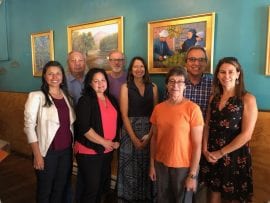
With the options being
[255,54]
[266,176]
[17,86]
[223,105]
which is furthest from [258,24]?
[17,86]

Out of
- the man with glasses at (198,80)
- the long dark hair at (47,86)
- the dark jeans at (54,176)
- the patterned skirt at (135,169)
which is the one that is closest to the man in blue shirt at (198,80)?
the man with glasses at (198,80)

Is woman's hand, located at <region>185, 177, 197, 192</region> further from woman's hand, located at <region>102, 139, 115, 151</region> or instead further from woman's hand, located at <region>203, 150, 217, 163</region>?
woman's hand, located at <region>102, 139, 115, 151</region>

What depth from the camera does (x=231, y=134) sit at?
1775 mm

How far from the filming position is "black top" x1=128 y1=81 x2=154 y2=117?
225 centimetres

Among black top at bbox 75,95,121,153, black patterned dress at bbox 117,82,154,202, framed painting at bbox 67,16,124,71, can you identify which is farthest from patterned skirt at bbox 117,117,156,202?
framed painting at bbox 67,16,124,71

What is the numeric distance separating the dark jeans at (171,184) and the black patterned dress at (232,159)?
0.28m

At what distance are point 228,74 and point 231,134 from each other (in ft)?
1.30

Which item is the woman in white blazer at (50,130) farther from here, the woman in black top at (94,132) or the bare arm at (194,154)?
the bare arm at (194,154)

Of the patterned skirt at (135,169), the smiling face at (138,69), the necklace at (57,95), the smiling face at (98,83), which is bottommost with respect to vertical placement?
the patterned skirt at (135,169)

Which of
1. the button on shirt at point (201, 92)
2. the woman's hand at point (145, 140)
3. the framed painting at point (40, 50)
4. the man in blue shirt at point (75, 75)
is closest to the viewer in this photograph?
the button on shirt at point (201, 92)

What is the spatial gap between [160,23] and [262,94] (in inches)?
44.2

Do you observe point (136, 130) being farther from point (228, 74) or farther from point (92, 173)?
point (228, 74)

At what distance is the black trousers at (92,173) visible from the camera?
2.04 metres

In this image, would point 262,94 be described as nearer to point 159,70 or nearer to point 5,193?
point 159,70
